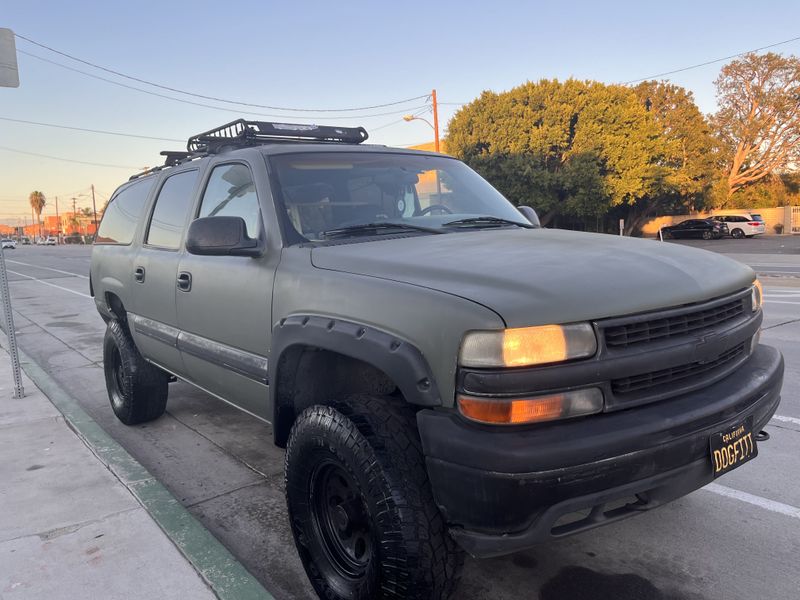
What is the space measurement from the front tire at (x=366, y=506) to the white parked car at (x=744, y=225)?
40001 millimetres

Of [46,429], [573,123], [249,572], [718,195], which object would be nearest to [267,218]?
[249,572]

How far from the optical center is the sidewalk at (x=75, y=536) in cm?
262

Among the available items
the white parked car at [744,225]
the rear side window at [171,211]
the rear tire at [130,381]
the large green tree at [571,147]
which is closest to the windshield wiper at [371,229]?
the rear side window at [171,211]

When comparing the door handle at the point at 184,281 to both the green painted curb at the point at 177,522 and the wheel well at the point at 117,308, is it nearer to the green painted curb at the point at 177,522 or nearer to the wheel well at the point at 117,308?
the green painted curb at the point at 177,522

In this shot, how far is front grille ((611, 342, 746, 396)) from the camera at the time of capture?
2059 millimetres

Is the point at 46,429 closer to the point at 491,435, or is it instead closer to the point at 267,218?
the point at 267,218

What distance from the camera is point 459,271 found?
2.24m

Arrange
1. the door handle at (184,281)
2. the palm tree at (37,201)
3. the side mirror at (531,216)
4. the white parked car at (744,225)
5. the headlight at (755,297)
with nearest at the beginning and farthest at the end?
the headlight at (755,297) < the door handle at (184,281) < the side mirror at (531,216) < the white parked car at (744,225) < the palm tree at (37,201)

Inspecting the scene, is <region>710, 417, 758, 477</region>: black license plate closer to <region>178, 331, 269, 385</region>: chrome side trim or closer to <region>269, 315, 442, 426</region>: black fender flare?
<region>269, 315, 442, 426</region>: black fender flare

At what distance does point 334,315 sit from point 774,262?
2106cm

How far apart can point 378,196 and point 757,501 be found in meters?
2.62

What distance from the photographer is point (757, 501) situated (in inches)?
132

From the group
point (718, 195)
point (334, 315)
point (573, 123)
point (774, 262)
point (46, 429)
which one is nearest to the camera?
point (334, 315)

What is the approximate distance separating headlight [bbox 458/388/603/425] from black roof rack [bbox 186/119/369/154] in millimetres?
2739
